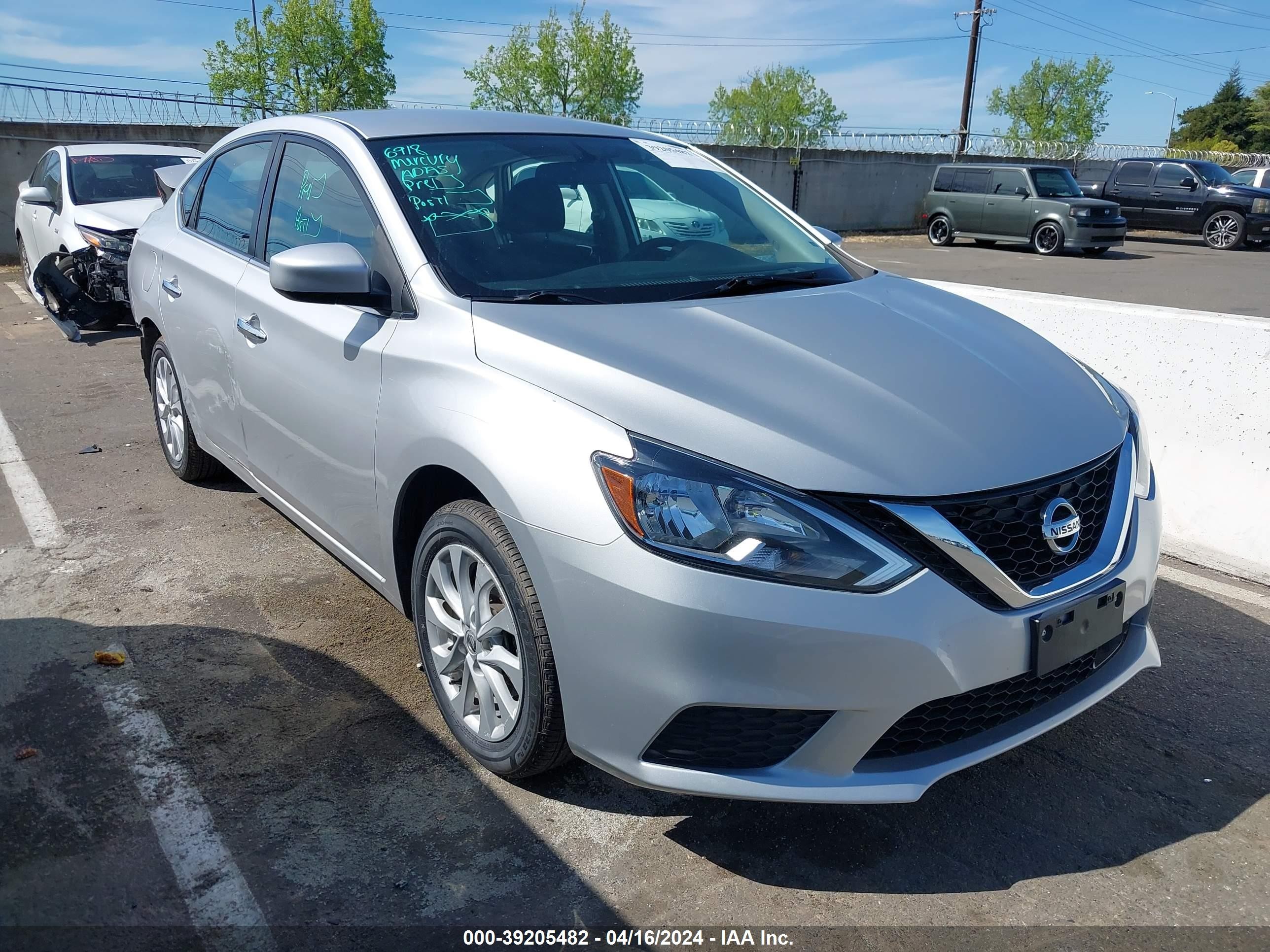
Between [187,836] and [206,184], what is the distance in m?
3.11

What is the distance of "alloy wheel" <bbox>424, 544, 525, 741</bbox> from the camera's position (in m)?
2.60

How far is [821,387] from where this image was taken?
2.46 m

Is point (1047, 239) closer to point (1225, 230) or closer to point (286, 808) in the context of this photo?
point (1225, 230)

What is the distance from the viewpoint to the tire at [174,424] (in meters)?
4.85

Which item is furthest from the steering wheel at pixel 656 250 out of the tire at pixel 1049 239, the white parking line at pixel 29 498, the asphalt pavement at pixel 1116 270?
the tire at pixel 1049 239

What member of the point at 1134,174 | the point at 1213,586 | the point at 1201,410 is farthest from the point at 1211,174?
the point at 1213,586

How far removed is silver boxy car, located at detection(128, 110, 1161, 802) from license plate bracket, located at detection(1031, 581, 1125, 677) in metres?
0.01

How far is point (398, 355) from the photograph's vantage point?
2.83 meters

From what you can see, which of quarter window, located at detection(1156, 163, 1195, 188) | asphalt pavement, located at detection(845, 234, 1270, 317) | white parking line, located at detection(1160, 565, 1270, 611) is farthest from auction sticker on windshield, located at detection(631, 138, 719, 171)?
quarter window, located at detection(1156, 163, 1195, 188)

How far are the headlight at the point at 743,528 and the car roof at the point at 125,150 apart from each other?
10.4 m

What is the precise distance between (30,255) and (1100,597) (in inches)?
474

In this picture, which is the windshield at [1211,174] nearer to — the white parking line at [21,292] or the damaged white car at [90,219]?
the damaged white car at [90,219]

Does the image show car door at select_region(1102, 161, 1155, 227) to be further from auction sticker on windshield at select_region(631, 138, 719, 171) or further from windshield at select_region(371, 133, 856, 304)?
windshield at select_region(371, 133, 856, 304)

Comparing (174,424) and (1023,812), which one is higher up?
(174,424)
